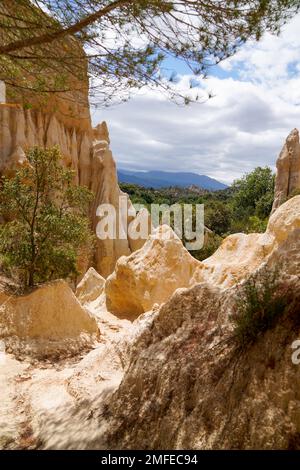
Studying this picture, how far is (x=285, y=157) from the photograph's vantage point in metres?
31.8

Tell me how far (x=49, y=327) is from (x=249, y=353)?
5.70m

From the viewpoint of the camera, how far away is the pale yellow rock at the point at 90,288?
14328 millimetres

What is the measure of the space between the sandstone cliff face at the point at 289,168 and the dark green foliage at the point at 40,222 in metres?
24.8

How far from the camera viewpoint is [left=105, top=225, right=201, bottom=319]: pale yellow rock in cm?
1027

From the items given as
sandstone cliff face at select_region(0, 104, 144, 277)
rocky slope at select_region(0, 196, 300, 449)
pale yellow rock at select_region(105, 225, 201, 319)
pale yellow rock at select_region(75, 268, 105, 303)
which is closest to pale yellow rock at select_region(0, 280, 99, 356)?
rocky slope at select_region(0, 196, 300, 449)

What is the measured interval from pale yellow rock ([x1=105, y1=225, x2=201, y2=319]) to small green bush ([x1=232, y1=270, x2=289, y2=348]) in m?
7.07

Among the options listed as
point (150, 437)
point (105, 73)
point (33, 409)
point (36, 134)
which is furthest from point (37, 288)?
point (36, 134)

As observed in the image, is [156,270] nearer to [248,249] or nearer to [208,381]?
[248,249]

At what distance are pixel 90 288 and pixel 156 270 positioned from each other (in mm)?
4989

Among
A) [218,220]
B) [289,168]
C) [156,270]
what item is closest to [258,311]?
[156,270]

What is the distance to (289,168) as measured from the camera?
31688 mm

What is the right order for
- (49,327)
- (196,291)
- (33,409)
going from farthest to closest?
(49,327) < (33,409) < (196,291)

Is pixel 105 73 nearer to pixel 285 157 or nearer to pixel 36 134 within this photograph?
pixel 36 134

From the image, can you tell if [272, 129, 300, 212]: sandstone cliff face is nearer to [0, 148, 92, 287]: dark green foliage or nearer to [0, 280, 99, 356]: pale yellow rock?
[0, 148, 92, 287]: dark green foliage
